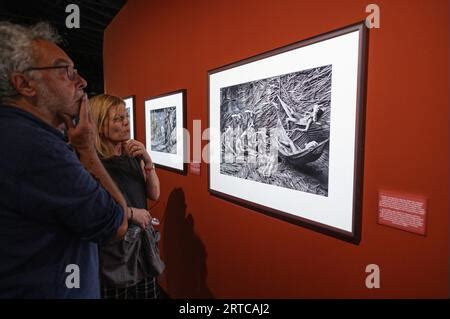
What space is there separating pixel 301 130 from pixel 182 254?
69.6 inches

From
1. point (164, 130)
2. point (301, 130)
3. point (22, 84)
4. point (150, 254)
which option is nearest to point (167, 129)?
point (164, 130)

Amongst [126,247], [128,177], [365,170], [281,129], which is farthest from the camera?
[128,177]

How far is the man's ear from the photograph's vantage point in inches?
35.8

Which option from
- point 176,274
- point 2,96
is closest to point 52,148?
point 2,96

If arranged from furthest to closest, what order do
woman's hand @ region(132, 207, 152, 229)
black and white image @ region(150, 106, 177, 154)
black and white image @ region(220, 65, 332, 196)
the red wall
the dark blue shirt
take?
black and white image @ region(150, 106, 177, 154) → woman's hand @ region(132, 207, 152, 229) → black and white image @ region(220, 65, 332, 196) → the red wall → the dark blue shirt

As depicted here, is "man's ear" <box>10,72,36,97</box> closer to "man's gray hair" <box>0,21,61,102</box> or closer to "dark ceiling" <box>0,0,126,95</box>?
"man's gray hair" <box>0,21,61,102</box>

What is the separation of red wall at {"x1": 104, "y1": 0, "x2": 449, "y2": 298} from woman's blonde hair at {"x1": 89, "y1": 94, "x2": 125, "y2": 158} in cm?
67

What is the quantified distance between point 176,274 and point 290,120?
202 cm

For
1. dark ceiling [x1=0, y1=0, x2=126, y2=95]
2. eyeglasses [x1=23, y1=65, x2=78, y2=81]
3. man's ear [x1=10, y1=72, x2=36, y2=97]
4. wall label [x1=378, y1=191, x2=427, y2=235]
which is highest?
dark ceiling [x1=0, y1=0, x2=126, y2=95]

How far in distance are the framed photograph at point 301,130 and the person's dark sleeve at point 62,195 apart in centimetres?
88

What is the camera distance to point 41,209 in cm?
84

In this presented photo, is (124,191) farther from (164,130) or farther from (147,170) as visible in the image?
(164,130)

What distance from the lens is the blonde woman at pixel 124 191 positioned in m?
1.55

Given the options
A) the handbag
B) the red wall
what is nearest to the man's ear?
the handbag
